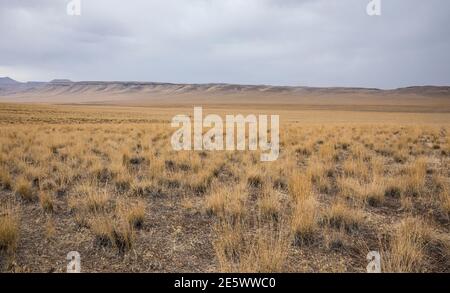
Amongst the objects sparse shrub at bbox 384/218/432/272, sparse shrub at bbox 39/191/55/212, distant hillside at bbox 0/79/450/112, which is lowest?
sparse shrub at bbox 384/218/432/272

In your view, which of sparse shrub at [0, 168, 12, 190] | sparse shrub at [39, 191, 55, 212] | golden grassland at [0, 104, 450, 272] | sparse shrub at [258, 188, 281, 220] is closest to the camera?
golden grassland at [0, 104, 450, 272]

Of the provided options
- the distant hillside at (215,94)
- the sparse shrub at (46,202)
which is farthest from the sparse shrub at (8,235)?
the distant hillside at (215,94)

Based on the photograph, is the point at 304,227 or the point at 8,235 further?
the point at 304,227

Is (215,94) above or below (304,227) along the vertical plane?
above

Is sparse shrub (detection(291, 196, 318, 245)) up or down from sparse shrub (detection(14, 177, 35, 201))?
down

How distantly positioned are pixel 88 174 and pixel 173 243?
4.13 meters

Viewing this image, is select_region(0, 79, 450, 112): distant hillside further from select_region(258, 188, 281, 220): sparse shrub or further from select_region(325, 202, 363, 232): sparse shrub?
select_region(325, 202, 363, 232): sparse shrub

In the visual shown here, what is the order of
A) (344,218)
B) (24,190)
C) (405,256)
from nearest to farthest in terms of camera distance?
(405,256), (344,218), (24,190)

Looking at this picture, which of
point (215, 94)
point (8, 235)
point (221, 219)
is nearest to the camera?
point (8, 235)

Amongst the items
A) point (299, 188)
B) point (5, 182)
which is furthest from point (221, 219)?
point (5, 182)

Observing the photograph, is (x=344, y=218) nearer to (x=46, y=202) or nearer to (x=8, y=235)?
(x=8, y=235)

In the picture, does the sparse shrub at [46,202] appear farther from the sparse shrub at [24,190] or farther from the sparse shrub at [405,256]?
the sparse shrub at [405,256]

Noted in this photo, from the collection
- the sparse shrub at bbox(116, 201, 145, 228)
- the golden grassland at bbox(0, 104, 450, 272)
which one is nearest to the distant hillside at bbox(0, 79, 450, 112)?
the golden grassland at bbox(0, 104, 450, 272)

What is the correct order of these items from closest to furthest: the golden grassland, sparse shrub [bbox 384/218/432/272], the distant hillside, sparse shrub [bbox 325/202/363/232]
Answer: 1. sparse shrub [bbox 384/218/432/272]
2. the golden grassland
3. sparse shrub [bbox 325/202/363/232]
4. the distant hillside
